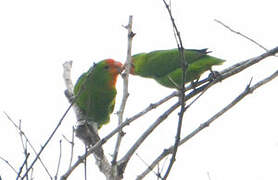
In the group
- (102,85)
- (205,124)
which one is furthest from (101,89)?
(205,124)

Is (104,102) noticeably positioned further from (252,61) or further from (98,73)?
(252,61)

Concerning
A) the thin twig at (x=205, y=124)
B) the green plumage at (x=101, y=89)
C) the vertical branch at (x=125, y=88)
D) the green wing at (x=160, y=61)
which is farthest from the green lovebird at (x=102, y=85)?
the thin twig at (x=205, y=124)

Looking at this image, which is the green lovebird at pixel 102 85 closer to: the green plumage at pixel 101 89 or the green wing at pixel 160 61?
the green plumage at pixel 101 89

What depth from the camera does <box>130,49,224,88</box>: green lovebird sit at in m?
5.54

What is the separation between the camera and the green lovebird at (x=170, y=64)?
5.54m

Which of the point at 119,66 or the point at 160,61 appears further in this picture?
the point at 119,66

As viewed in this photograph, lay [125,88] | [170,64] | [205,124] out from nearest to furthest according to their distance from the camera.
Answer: [205,124] < [125,88] < [170,64]

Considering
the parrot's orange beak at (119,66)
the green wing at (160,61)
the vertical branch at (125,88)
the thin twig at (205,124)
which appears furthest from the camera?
the parrot's orange beak at (119,66)

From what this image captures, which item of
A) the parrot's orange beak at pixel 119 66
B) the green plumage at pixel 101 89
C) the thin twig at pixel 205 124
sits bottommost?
the thin twig at pixel 205 124

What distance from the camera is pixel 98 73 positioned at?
21.3 ft

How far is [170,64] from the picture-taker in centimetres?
606

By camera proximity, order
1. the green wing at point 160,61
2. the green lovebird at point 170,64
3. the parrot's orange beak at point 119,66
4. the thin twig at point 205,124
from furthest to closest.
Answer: the parrot's orange beak at point 119,66 < the green wing at point 160,61 < the green lovebird at point 170,64 < the thin twig at point 205,124

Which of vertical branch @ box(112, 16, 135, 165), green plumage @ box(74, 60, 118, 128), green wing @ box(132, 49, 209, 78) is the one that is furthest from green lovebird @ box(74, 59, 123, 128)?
vertical branch @ box(112, 16, 135, 165)

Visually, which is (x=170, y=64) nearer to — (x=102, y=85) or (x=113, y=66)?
(x=113, y=66)
